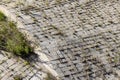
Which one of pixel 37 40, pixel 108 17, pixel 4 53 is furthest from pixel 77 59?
pixel 108 17

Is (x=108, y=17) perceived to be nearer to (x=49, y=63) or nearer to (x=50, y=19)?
(x=50, y=19)

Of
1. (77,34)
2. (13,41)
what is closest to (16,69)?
(13,41)

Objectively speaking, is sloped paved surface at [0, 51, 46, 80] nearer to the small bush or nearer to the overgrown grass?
the overgrown grass

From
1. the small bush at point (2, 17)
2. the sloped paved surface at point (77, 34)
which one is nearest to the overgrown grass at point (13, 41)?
the small bush at point (2, 17)

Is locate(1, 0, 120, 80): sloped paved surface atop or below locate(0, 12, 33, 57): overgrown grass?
below

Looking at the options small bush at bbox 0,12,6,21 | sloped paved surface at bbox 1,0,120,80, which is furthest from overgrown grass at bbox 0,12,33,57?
sloped paved surface at bbox 1,0,120,80

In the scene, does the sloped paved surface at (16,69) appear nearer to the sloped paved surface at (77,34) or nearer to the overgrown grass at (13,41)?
the overgrown grass at (13,41)
